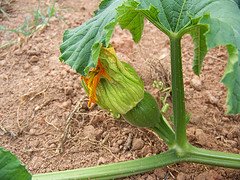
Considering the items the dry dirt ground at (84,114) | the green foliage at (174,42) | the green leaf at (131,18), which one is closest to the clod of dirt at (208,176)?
the dry dirt ground at (84,114)

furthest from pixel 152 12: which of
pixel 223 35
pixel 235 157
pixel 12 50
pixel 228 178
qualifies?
pixel 12 50

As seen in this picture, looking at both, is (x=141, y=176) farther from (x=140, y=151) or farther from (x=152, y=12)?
(x=152, y=12)

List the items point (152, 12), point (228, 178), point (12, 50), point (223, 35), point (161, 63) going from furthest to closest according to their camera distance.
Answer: point (12, 50) → point (161, 63) → point (228, 178) → point (152, 12) → point (223, 35)

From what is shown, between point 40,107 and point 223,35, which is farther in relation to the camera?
point 40,107

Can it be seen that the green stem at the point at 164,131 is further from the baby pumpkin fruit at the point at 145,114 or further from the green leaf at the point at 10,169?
the green leaf at the point at 10,169

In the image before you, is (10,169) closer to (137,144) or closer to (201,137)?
(137,144)

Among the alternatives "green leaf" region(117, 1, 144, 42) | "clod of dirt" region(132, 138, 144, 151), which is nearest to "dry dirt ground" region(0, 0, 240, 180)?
"clod of dirt" region(132, 138, 144, 151)

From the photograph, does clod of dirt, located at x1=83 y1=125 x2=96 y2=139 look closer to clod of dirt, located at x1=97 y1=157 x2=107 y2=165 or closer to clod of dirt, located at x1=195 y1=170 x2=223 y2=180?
clod of dirt, located at x1=97 y1=157 x2=107 y2=165
